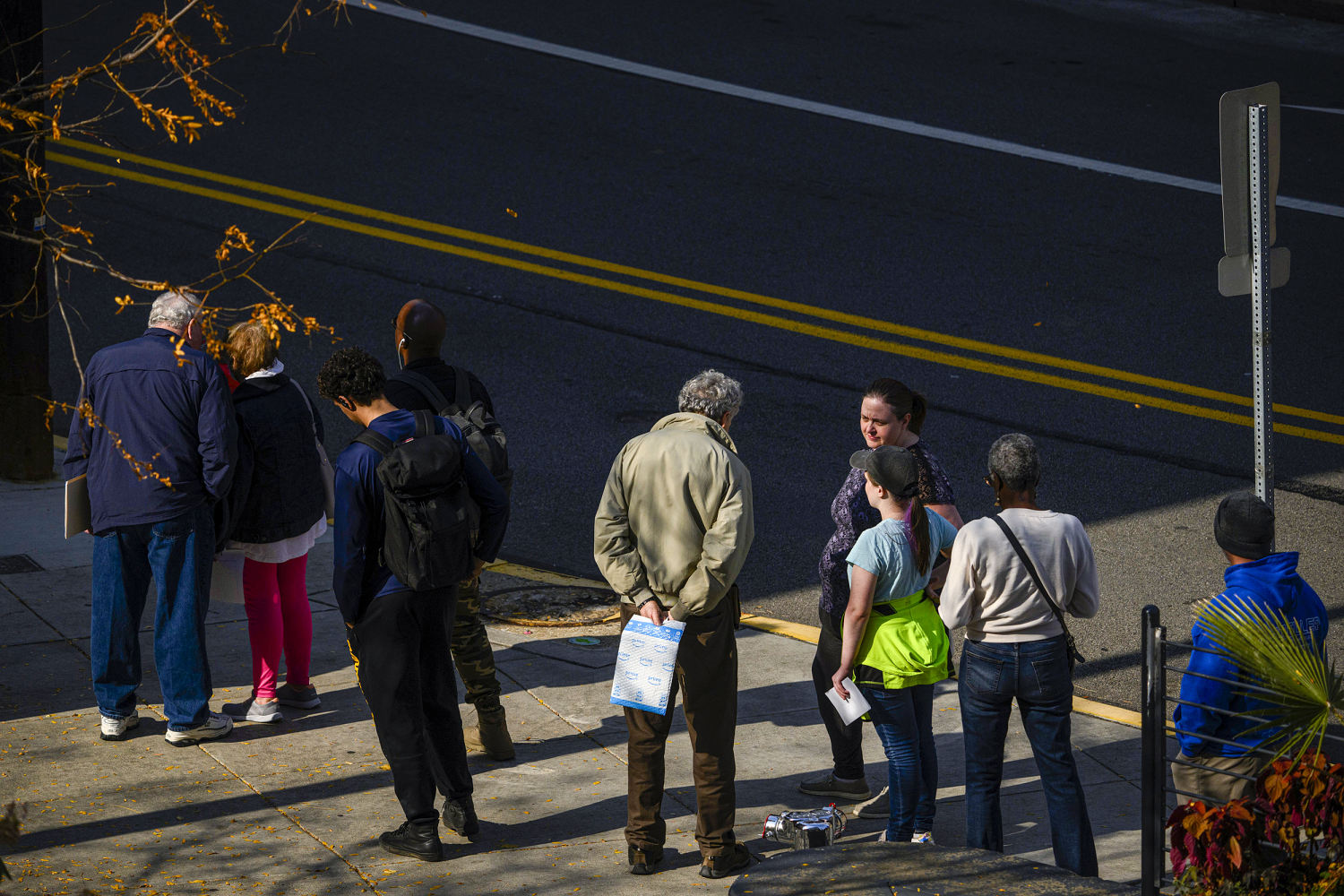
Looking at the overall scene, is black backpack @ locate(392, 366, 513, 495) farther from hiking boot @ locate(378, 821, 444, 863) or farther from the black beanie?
the black beanie

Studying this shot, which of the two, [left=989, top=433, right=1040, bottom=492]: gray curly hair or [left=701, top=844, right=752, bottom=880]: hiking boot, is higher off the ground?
[left=989, top=433, right=1040, bottom=492]: gray curly hair

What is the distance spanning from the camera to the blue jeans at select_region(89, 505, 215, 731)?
22.6 ft

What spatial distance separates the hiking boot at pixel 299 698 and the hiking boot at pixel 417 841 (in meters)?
1.50

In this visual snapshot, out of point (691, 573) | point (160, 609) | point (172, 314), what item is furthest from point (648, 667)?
point (172, 314)

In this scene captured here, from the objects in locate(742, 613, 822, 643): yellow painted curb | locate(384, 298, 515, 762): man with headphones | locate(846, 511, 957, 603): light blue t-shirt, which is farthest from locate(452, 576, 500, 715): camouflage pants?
locate(742, 613, 822, 643): yellow painted curb

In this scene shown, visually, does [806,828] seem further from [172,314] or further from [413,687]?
[172,314]

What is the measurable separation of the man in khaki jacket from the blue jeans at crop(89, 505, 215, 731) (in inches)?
79.2

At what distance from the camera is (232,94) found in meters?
17.9

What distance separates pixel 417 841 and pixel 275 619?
5.43ft

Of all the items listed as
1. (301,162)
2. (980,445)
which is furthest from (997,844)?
(301,162)

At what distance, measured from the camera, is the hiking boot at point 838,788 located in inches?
268

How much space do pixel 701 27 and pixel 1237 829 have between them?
17388mm

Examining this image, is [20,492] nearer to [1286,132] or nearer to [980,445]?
[980,445]

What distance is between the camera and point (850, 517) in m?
6.41
